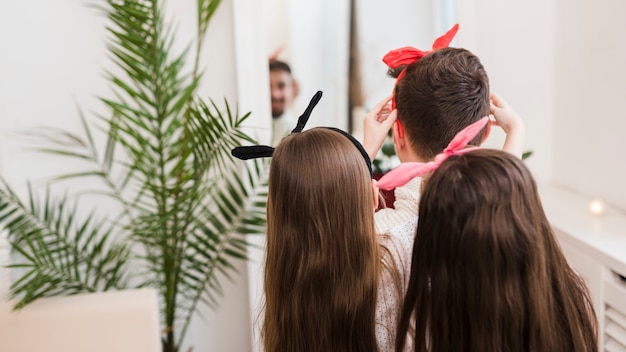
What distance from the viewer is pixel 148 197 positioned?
2652 mm

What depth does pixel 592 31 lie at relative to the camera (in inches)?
90.7

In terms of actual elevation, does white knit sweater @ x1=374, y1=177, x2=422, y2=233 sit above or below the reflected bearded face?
below

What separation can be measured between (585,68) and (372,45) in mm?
698

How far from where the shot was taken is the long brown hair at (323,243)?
1.23m

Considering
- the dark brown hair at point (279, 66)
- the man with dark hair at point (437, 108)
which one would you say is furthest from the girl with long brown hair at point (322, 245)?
the dark brown hair at point (279, 66)

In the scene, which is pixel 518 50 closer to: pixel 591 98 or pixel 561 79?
pixel 561 79

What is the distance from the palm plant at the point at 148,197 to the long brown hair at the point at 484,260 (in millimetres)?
1187

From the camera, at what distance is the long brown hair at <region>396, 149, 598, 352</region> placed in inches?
41.9

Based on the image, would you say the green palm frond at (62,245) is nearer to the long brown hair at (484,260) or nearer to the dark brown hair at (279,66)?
the dark brown hair at (279,66)

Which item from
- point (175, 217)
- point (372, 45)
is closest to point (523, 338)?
point (175, 217)

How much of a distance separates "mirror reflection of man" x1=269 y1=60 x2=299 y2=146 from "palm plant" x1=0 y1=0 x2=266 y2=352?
15 centimetres

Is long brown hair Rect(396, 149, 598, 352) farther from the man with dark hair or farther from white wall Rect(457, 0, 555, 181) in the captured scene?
white wall Rect(457, 0, 555, 181)

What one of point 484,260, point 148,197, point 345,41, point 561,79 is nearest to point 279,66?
point 345,41

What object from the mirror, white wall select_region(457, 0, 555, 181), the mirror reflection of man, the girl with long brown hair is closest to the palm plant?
the mirror reflection of man
